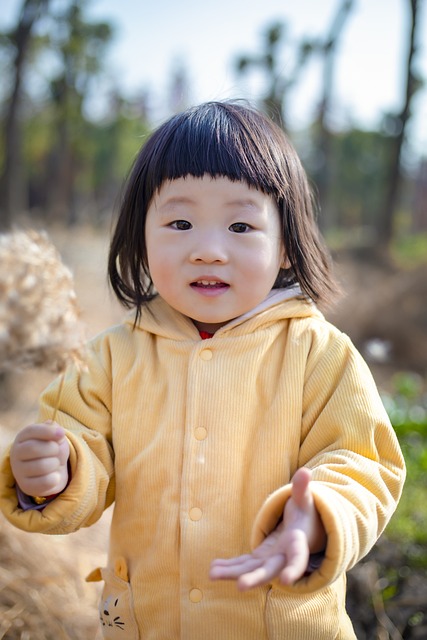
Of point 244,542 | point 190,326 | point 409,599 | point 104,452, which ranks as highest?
point 190,326

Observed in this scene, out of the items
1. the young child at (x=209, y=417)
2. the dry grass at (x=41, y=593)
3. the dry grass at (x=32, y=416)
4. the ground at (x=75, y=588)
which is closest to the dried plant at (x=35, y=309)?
the dry grass at (x=32, y=416)

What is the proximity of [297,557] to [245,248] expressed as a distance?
627 mm

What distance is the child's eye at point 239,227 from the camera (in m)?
1.39

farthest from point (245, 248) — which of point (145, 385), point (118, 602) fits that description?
point (118, 602)

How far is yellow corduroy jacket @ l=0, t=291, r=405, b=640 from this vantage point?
134 centimetres

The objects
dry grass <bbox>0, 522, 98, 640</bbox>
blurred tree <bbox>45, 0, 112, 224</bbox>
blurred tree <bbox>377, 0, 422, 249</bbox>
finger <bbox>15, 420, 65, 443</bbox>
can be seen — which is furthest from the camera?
blurred tree <bbox>45, 0, 112, 224</bbox>

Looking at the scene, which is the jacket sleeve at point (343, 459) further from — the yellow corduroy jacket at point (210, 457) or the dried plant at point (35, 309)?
the dried plant at point (35, 309)

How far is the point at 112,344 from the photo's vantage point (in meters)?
1.54

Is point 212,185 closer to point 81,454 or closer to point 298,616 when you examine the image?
point 81,454

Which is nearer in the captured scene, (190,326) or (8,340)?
(8,340)

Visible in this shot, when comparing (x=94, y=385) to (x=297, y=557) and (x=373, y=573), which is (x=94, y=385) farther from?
(x=373, y=573)

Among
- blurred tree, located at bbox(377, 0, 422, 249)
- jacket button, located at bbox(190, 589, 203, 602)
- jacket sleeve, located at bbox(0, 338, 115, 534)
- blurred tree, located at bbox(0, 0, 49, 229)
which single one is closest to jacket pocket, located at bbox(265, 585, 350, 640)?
jacket button, located at bbox(190, 589, 203, 602)

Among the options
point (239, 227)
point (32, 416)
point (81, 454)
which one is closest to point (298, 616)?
point (81, 454)

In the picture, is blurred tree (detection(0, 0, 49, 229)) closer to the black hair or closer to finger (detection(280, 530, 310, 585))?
the black hair
